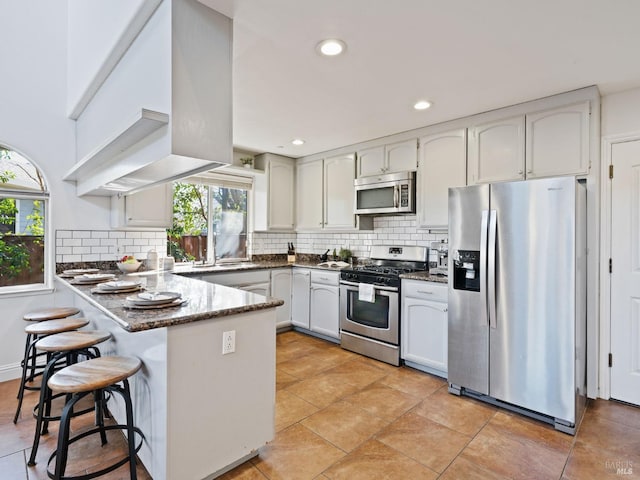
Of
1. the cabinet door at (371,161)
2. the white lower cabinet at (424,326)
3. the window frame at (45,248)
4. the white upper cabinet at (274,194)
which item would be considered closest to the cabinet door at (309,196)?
the white upper cabinet at (274,194)

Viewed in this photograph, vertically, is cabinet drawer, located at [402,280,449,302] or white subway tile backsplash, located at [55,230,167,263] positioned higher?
white subway tile backsplash, located at [55,230,167,263]

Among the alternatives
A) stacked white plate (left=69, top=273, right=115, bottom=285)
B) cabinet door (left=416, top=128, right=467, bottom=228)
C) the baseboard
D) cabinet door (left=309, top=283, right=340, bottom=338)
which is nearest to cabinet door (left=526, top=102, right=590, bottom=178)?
cabinet door (left=416, top=128, right=467, bottom=228)

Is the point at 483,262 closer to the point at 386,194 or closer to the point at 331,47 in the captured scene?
the point at 386,194

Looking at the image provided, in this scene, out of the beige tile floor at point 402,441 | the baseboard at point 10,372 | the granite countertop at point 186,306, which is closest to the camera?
the granite countertop at point 186,306

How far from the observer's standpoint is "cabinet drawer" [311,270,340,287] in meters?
4.05

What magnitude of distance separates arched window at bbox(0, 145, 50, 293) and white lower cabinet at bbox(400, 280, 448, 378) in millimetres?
3538

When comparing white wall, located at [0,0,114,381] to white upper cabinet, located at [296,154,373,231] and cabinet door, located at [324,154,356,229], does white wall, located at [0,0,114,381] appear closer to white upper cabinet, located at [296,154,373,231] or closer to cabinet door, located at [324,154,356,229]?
white upper cabinet, located at [296,154,373,231]

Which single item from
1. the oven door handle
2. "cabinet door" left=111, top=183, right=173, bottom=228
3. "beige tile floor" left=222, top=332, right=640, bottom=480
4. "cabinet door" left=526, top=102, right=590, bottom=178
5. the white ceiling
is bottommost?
"beige tile floor" left=222, top=332, right=640, bottom=480

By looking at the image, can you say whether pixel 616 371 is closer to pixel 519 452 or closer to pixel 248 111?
pixel 519 452

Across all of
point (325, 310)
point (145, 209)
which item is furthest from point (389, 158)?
point (145, 209)

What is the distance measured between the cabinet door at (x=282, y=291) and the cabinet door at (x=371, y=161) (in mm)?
1620

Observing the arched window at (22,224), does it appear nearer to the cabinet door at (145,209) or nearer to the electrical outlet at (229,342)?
the cabinet door at (145,209)

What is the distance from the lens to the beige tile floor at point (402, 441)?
6.19ft

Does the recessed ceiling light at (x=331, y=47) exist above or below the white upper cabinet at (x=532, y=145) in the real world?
above
